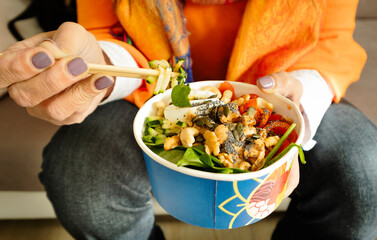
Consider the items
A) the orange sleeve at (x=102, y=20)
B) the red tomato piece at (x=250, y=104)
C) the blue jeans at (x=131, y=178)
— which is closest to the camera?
the red tomato piece at (x=250, y=104)

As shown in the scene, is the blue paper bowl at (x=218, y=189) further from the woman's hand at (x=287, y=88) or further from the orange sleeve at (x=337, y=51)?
the orange sleeve at (x=337, y=51)

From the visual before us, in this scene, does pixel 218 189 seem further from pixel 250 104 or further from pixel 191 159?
pixel 250 104

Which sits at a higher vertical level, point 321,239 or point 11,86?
point 11,86

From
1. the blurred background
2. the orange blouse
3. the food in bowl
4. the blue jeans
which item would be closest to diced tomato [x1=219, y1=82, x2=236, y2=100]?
the food in bowl

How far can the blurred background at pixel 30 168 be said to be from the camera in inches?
32.0

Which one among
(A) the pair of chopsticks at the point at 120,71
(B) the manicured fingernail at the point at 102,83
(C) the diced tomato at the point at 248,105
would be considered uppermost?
(A) the pair of chopsticks at the point at 120,71

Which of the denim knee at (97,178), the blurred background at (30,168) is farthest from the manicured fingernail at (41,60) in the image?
the blurred background at (30,168)

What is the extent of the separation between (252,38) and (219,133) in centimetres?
30

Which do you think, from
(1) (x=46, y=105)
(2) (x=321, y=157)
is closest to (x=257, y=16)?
(2) (x=321, y=157)

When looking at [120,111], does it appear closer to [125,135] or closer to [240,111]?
[125,135]

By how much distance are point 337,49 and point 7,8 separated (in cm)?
92

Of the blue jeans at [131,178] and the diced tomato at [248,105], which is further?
the blue jeans at [131,178]

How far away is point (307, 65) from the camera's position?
67 cm

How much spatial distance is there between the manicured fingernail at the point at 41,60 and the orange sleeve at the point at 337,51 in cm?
51
